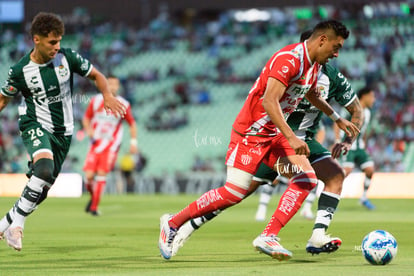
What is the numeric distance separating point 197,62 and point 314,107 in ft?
85.7

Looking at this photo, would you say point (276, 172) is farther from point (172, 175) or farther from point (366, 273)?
point (172, 175)

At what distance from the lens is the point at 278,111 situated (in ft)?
23.2

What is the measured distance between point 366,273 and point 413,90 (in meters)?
24.0

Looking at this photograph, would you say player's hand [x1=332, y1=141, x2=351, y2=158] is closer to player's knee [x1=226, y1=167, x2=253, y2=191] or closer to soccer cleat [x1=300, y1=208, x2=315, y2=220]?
Result: player's knee [x1=226, y1=167, x2=253, y2=191]

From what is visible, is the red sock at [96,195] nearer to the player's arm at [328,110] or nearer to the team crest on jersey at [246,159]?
the player's arm at [328,110]

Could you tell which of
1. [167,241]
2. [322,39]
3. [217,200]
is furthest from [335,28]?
[167,241]

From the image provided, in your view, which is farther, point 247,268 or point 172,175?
point 172,175

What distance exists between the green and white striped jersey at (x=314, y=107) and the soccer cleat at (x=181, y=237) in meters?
1.73

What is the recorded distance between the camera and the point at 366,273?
260 inches

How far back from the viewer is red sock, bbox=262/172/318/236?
7.68 metres

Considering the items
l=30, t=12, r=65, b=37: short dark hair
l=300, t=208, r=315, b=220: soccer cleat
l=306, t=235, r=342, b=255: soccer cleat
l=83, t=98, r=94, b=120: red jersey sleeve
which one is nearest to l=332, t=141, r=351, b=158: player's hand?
l=306, t=235, r=342, b=255: soccer cleat

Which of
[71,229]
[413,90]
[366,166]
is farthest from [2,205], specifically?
[413,90]

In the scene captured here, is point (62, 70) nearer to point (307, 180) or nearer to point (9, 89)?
point (9, 89)

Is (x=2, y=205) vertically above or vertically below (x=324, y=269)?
below
